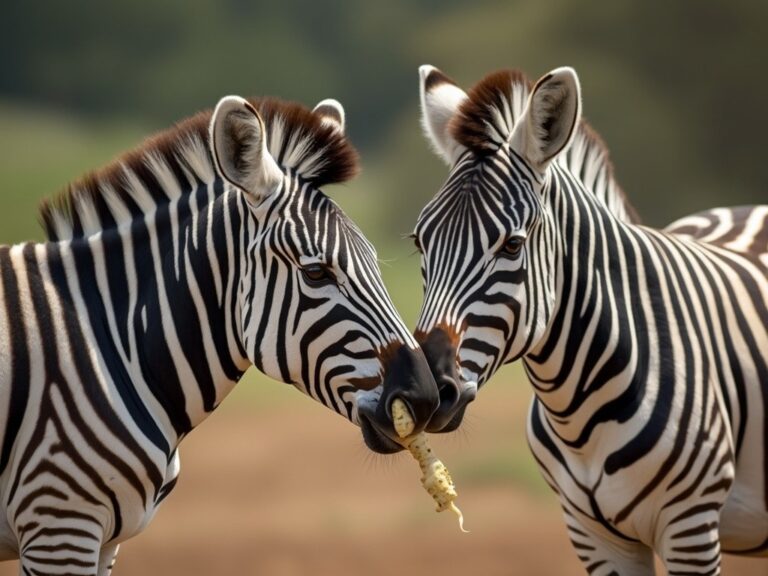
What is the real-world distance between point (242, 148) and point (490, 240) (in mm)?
1058

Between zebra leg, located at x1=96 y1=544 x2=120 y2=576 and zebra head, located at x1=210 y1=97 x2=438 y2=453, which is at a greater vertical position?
zebra head, located at x1=210 y1=97 x2=438 y2=453

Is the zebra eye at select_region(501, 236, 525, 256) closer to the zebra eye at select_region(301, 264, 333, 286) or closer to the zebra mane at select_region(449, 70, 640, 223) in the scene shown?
the zebra mane at select_region(449, 70, 640, 223)

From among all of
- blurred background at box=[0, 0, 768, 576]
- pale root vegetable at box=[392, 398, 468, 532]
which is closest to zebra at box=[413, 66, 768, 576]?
pale root vegetable at box=[392, 398, 468, 532]

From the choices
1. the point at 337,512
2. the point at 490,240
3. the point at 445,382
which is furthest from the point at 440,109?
the point at 337,512

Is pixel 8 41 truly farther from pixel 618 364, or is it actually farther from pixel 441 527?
pixel 618 364

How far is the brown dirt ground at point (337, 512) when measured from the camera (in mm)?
10656

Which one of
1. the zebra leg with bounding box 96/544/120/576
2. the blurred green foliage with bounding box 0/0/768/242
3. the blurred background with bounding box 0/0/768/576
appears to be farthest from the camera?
the blurred green foliage with bounding box 0/0/768/242

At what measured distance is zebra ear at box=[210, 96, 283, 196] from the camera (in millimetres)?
4523

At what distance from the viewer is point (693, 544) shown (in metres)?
5.01

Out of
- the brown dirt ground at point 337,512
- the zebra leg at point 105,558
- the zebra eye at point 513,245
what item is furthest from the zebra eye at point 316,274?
the brown dirt ground at point 337,512

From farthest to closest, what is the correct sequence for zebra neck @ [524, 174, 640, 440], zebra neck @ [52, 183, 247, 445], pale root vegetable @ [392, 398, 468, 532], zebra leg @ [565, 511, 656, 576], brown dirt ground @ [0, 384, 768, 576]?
1. brown dirt ground @ [0, 384, 768, 576]
2. zebra leg @ [565, 511, 656, 576]
3. zebra neck @ [524, 174, 640, 440]
4. zebra neck @ [52, 183, 247, 445]
5. pale root vegetable @ [392, 398, 468, 532]

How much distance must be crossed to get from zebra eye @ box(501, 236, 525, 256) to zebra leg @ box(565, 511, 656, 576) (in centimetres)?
133

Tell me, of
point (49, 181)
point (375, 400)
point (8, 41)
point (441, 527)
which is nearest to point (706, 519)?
point (375, 400)

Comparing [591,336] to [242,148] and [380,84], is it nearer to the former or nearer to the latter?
[242,148]
